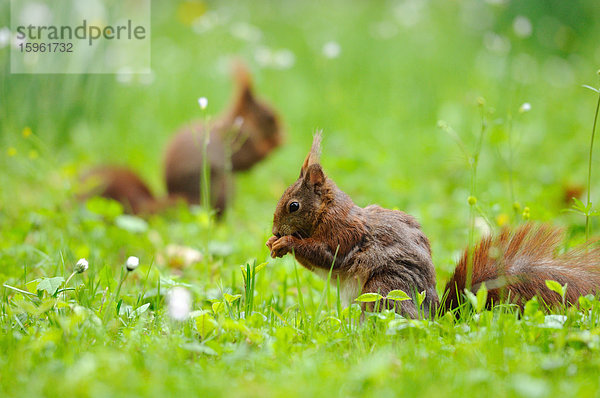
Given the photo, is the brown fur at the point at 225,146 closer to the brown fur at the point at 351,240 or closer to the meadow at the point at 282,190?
the meadow at the point at 282,190

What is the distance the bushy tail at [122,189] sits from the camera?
149 inches

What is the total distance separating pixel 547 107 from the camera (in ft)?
18.0

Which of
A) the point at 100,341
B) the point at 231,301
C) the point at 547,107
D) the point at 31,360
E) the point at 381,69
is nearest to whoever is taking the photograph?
the point at 31,360

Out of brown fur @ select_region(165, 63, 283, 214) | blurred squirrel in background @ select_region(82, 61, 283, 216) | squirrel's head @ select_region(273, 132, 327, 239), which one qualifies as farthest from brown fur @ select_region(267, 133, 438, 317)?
brown fur @ select_region(165, 63, 283, 214)

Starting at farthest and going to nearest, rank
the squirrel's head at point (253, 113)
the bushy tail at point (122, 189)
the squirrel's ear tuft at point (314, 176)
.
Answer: the squirrel's head at point (253, 113)
the bushy tail at point (122, 189)
the squirrel's ear tuft at point (314, 176)

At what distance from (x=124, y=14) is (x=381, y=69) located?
2.50 m

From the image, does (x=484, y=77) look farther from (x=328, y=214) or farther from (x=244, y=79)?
(x=328, y=214)

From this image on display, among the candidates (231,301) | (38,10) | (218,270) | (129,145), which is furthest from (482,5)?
(231,301)

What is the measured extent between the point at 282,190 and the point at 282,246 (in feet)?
7.51

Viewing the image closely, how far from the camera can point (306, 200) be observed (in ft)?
7.29

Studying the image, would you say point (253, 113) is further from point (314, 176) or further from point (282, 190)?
point (314, 176)

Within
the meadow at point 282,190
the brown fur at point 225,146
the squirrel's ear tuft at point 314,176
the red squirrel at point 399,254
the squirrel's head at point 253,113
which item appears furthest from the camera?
the squirrel's head at point 253,113

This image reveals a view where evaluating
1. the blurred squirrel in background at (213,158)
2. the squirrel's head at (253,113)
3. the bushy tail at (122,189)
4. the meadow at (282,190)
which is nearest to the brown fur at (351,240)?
the meadow at (282,190)

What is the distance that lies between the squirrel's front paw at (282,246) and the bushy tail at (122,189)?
1.83 metres
